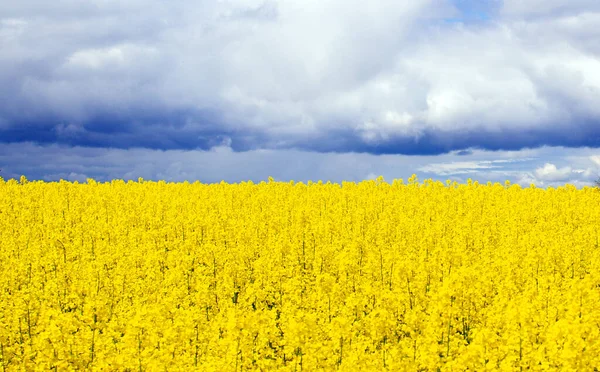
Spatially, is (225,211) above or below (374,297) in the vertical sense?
above

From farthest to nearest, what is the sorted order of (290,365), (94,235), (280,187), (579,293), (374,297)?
(280,187), (94,235), (374,297), (579,293), (290,365)

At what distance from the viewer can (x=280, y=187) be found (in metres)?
26.6

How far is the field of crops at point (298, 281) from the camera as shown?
28.6 ft

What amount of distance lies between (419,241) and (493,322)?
6.04m

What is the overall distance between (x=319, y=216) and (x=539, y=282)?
830 cm

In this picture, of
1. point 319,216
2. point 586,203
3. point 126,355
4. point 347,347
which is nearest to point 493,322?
point 347,347

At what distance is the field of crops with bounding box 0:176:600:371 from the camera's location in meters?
8.70

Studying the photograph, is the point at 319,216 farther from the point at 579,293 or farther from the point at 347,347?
the point at 347,347

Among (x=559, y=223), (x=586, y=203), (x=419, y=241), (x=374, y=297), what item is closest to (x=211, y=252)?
(x=374, y=297)

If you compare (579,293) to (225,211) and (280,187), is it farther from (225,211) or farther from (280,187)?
(280,187)

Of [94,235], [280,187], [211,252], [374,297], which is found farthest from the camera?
[280,187]

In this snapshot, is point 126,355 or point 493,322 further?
point 493,322

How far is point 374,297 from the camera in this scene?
12195 millimetres

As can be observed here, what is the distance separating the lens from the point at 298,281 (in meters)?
12.5
